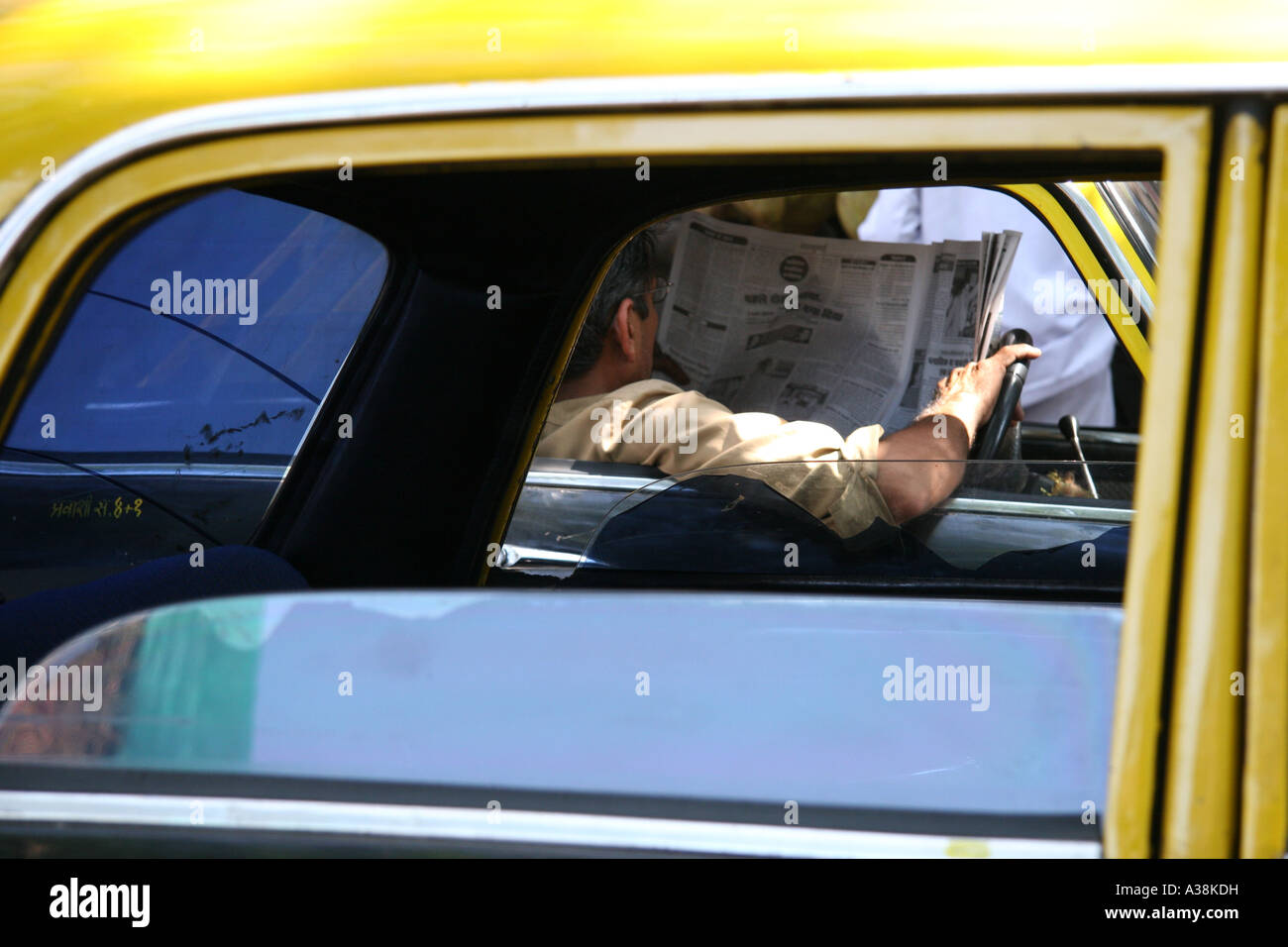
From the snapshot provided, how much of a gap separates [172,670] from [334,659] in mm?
137

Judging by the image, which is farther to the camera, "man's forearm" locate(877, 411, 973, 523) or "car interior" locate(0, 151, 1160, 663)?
"man's forearm" locate(877, 411, 973, 523)

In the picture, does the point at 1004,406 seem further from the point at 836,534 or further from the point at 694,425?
the point at 836,534

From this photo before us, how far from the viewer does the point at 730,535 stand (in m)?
2.00

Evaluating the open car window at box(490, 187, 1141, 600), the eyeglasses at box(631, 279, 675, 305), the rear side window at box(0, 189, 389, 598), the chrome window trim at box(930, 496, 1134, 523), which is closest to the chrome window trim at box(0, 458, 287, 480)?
the rear side window at box(0, 189, 389, 598)

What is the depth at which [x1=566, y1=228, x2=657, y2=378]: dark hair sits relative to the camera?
190 cm

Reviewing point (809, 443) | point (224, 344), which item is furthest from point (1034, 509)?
point (224, 344)

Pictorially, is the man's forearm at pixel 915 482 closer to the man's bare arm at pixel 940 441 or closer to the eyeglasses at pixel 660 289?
the man's bare arm at pixel 940 441

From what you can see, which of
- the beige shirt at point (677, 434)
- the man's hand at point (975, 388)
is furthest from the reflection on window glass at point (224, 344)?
the man's hand at point (975, 388)

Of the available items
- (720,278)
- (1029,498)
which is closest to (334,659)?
(1029,498)

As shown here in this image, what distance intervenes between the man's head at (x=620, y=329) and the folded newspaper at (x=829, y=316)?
15cm

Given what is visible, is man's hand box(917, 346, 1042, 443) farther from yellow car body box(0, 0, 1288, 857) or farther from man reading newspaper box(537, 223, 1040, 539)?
yellow car body box(0, 0, 1288, 857)

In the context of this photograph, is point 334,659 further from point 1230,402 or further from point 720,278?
point 720,278

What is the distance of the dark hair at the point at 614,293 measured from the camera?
1896 mm

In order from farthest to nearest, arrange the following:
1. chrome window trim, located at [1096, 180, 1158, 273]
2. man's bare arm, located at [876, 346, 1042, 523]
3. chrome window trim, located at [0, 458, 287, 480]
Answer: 1. chrome window trim, located at [1096, 180, 1158, 273]
2. man's bare arm, located at [876, 346, 1042, 523]
3. chrome window trim, located at [0, 458, 287, 480]
